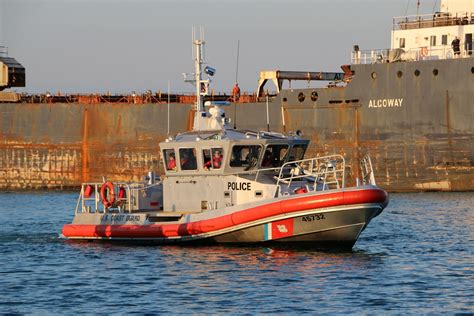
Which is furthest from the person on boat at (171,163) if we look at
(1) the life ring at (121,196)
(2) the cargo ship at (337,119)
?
(2) the cargo ship at (337,119)

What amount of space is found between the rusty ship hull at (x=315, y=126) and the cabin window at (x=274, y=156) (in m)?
Result: 17.9

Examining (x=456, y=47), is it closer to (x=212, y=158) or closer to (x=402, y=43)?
(x=402, y=43)

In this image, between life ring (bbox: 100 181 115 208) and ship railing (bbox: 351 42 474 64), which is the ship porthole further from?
life ring (bbox: 100 181 115 208)

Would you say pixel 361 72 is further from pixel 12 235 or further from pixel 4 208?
pixel 12 235

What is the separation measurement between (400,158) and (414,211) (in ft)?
29.1

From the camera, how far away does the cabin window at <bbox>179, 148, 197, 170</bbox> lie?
28.0 m

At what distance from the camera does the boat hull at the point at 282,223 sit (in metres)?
25.0

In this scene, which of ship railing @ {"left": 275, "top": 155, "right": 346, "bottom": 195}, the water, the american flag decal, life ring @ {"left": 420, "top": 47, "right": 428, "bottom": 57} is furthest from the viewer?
life ring @ {"left": 420, "top": 47, "right": 428, "bottom": 57}

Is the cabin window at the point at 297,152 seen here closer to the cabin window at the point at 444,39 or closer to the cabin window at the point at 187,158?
the cabin window at the point at 187,158

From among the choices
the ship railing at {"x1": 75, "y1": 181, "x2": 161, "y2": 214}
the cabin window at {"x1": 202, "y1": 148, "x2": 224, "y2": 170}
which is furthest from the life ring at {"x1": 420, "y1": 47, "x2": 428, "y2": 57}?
the cabin window at {"x1": 202, "y1": 148, "x2": 224, "y2": 170}

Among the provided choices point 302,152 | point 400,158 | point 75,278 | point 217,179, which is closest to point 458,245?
point 302,152

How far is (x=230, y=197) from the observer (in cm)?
2720

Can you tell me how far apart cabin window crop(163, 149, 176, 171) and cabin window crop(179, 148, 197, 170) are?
0.92 feet

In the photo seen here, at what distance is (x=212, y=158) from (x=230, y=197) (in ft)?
3.69
